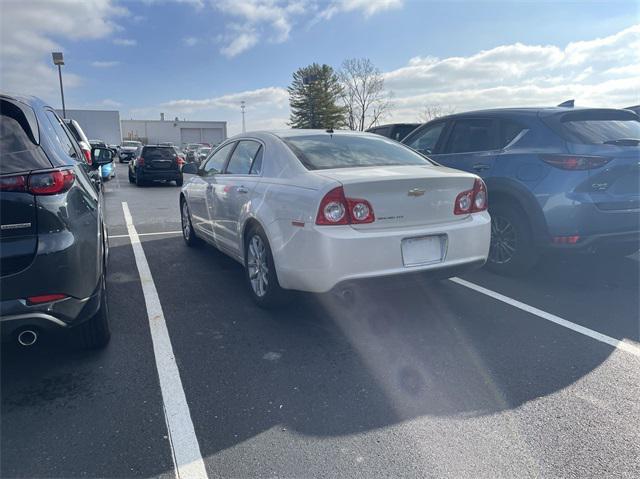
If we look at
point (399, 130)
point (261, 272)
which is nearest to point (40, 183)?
point (261, 272)

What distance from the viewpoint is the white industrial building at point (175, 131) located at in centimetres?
7762

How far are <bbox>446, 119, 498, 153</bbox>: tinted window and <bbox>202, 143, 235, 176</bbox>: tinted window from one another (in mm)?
2694

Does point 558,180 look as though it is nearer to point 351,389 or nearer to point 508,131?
point 508,131

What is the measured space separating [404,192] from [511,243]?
2.11 metres

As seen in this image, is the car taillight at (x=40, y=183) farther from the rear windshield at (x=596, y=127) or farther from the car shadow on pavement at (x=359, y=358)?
the rear windshield at (x=596, y=127)

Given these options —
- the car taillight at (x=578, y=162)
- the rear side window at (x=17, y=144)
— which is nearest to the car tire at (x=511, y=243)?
the car taillight at (x=578, y=162)

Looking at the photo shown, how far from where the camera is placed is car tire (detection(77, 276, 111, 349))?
313 centimetres

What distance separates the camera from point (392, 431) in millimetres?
2434

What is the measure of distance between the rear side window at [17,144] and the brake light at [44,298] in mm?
684

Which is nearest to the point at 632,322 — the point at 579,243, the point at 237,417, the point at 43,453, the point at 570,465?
the point at 579,243

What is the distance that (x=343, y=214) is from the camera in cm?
326

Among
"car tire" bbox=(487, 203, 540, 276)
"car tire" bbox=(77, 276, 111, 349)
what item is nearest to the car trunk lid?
"car tire" bbox=(487, 203, 540, 276)

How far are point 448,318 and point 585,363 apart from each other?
3.49 ft

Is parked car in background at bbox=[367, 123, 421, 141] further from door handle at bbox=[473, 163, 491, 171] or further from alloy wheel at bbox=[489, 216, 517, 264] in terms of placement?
alloy wheel at bbox=[489, 216, 517, 264]
